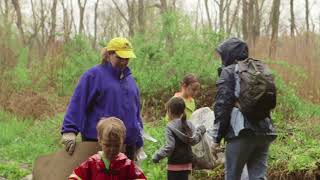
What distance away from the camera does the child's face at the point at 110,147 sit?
3656 mm

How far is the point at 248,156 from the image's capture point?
5145 millimetres

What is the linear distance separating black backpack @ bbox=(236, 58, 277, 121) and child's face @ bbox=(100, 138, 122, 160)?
153 centimetres

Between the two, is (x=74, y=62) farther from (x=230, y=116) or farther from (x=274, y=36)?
(x=230, y=116)

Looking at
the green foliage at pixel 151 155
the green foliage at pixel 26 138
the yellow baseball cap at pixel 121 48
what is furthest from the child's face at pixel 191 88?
the green foliage at pixel 26 138

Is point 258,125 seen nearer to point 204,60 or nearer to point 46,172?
point 46,172

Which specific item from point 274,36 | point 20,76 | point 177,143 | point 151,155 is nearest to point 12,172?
point 151,155

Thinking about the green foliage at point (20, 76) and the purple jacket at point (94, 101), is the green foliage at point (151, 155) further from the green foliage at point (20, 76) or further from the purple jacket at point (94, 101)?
the green foliage at point (20, 76)

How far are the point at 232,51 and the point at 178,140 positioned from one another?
1.21 m

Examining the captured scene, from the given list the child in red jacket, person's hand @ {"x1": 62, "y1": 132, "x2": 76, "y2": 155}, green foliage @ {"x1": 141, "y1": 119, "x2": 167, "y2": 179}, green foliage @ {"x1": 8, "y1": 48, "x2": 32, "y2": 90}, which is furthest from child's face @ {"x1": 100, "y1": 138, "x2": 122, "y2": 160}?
green foliage @ {"x1": 8, "y1": 48, "x2": 32, "y2": 90}

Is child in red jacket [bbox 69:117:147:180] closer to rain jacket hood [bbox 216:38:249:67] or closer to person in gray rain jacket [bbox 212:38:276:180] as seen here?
person in gray rain jacket [bbox 212:38:276:180]

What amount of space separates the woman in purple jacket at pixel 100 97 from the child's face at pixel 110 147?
45.4 inches

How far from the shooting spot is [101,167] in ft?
12.2

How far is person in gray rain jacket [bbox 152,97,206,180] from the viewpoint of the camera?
584 centimetres

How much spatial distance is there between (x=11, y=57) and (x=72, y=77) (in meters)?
2.51
